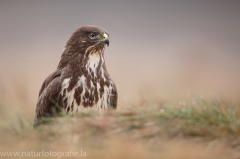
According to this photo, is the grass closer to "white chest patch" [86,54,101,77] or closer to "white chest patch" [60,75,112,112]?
"white chest patch" [60,75,112,112]

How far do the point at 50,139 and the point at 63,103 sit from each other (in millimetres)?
1261

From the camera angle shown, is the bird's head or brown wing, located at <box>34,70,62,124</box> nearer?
brown wing, located at <box>34,70,62,124</box>

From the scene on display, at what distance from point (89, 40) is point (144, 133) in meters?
2.11

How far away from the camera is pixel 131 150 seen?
482 centimetres

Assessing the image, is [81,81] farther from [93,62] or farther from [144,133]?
[144,133]

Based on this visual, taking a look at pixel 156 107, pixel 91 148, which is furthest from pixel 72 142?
pixel 156 107

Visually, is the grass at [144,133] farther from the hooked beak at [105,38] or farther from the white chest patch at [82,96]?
the hooked beak at [105,38]

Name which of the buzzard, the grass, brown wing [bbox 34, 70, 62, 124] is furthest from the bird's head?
the grass

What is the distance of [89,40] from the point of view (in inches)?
281

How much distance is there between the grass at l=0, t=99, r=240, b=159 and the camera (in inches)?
194

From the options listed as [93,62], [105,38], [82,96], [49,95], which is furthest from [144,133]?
[105,38]

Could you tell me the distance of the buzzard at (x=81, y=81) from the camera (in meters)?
6.70

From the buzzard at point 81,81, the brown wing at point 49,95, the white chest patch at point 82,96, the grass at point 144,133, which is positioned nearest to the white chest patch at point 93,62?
the buzzard at point 81,81

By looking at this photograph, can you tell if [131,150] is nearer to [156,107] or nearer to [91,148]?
[91,148]
